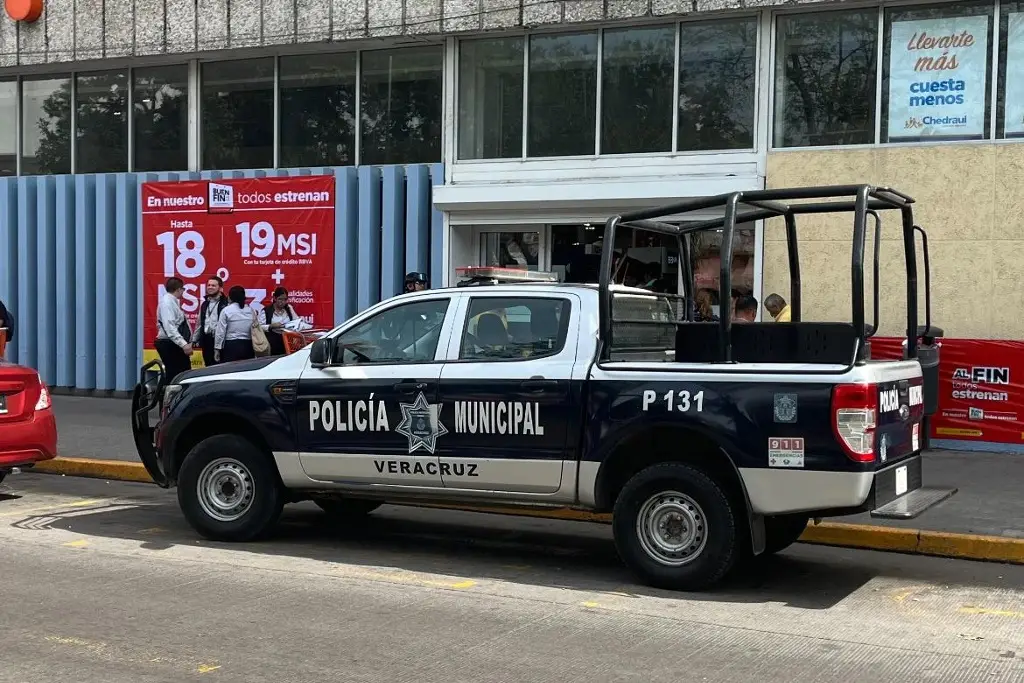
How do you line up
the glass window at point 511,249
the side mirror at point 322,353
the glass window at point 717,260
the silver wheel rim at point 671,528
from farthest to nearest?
the glass window at point 511,249 < the glass window at point 717,260 < the side mirror at point 322,353 < the silver wheel rim at point 671,528

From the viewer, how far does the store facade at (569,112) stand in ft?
43.0

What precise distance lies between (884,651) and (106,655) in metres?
3.76

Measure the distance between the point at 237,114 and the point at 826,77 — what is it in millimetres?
8552

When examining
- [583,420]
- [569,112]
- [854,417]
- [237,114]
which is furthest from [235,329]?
[854,417]

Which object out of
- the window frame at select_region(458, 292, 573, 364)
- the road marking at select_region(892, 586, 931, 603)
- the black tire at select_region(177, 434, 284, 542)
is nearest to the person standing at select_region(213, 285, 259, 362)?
the black tire at select_region(177, 434, 284, 542)

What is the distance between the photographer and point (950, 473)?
11.2 metres

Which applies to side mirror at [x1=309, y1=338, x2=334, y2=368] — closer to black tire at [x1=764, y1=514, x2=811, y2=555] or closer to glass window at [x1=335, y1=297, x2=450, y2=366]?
glass window at [x1=335, y1=297, x2=450, y2=366]

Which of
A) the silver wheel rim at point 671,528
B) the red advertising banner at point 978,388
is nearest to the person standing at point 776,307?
the red advertising banner at point 978,388

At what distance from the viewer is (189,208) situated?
57.0 ft

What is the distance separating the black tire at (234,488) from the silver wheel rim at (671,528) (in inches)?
108

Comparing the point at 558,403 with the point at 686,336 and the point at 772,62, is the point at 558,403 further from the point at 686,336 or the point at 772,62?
the point at 772,62

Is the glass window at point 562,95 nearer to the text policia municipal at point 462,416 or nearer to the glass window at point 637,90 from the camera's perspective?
the glass window at point 637,90

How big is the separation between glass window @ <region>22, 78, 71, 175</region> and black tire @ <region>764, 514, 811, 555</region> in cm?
1434

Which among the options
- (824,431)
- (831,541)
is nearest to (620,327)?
(824,431)
